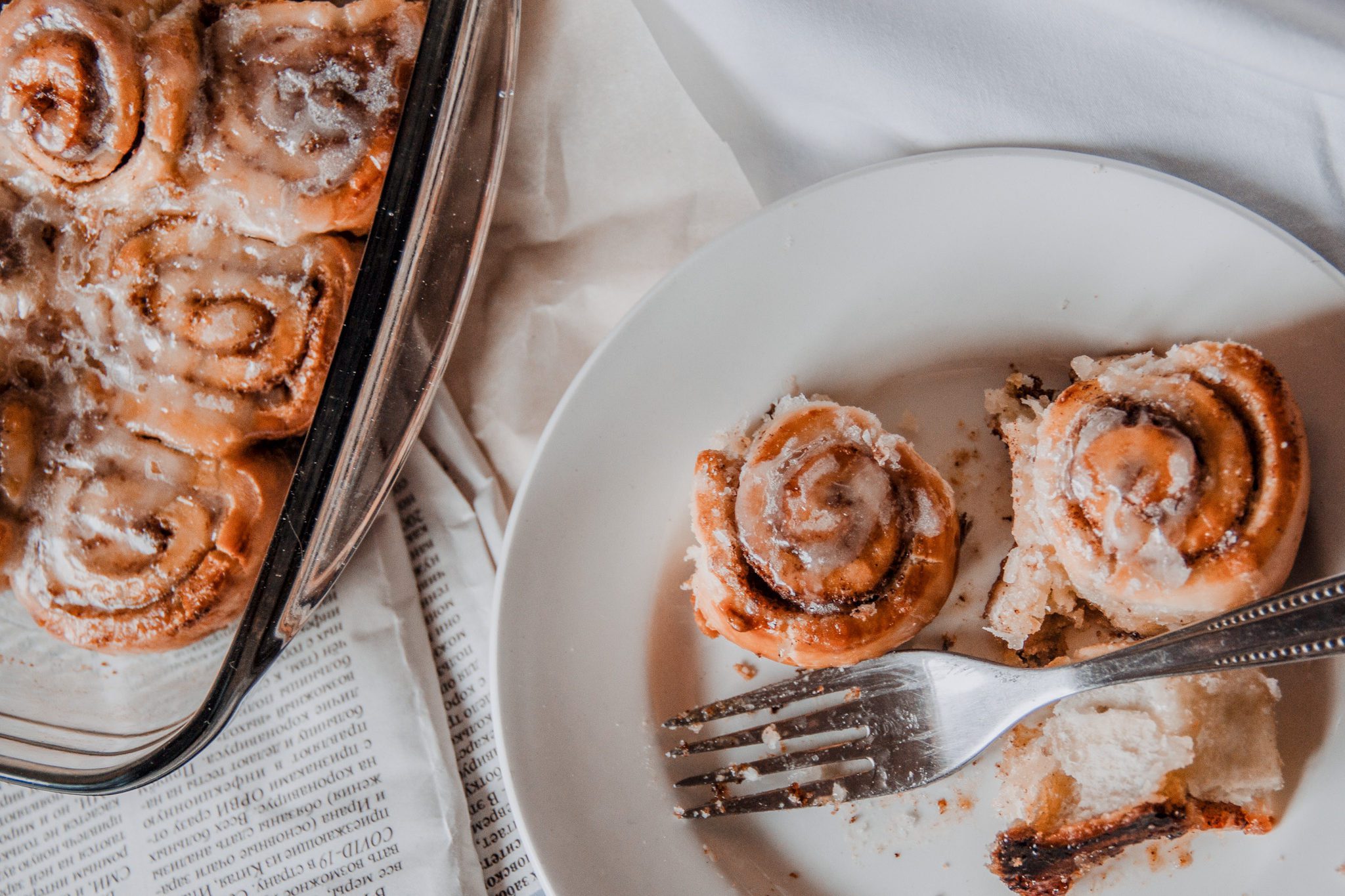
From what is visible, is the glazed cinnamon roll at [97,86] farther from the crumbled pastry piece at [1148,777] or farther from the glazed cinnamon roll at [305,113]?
the crumbled pastry piece at [1148,777]

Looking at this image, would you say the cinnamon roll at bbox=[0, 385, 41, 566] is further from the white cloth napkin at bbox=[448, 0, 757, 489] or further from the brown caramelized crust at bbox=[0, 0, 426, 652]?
the white cloth napkin at bbox=[448, 0, 757, 489]

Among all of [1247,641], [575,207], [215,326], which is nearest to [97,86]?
[215,326]

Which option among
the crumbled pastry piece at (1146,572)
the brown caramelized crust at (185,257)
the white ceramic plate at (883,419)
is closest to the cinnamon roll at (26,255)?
the brown caramelized crust at (185,257)

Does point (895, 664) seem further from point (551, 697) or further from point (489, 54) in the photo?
point (489, 54)

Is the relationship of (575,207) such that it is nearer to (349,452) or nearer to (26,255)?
(349,452)

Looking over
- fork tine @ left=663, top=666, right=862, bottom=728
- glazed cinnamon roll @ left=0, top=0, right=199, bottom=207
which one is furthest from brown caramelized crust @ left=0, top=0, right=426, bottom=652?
fork tine @ left=663, top=666, right=862, bottom=728

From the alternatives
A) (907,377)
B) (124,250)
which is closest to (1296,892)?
(907,377)

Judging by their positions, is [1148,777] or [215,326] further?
[215,326]
